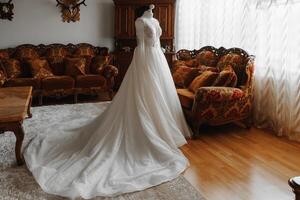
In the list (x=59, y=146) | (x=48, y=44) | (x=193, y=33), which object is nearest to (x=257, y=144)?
(x=59, y=146)

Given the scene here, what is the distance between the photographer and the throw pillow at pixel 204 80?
4156 millimetres

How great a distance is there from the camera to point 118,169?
9.24ft

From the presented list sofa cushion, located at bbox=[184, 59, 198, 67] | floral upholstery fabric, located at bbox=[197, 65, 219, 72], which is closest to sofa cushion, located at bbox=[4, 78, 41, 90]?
sofa cushion, located at bbox=[184, 59, 198, 67]

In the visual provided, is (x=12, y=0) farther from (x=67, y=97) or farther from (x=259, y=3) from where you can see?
(x=259, y=3)

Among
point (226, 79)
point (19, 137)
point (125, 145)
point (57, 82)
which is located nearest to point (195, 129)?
point (226, 79)

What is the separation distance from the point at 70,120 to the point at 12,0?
130 inches

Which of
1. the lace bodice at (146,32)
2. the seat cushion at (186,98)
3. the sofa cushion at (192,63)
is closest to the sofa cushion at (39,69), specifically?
the sofa cushion at (192,63)

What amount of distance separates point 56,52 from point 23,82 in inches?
44.4

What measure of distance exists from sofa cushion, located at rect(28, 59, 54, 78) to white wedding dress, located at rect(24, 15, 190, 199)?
2.32 meters

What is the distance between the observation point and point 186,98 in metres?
4.11

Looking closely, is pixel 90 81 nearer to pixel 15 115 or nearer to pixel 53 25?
pixel 53 25

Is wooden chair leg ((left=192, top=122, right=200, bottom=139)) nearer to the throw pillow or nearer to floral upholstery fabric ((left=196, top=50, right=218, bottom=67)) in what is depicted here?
the throw pillow

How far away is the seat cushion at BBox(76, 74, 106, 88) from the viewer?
5914mm

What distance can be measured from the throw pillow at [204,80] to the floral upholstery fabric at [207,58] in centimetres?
48
